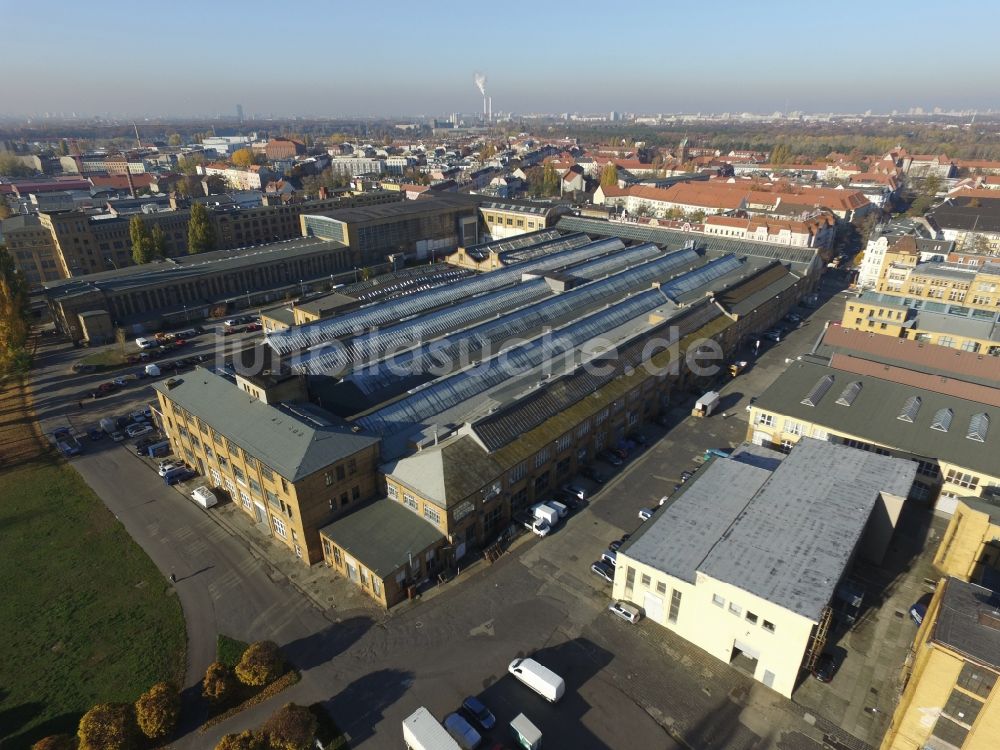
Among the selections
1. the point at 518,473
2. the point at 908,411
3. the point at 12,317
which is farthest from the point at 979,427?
the point at 12,317

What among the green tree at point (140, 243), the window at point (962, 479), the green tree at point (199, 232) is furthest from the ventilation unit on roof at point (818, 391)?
the green tree at point (199, 232)

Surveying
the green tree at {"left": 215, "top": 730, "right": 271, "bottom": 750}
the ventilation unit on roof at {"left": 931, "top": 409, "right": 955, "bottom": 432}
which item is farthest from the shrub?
the ventilation unit on roof at {"left": 931, "top": 409, "right": 955, "bottom": 432}

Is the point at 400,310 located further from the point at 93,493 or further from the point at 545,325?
the point at 93,493

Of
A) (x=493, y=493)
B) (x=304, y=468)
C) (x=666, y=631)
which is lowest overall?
(x=666, y=631)

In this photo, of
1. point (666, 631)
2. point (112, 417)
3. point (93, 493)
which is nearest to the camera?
point (666, 631)

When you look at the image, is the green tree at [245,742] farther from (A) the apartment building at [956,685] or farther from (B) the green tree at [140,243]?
(B) the green tree at [140,243]

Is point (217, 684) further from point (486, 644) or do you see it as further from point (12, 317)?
point (12, 317)

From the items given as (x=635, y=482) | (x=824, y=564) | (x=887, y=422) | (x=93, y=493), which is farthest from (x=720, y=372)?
(x=93, y=493)
